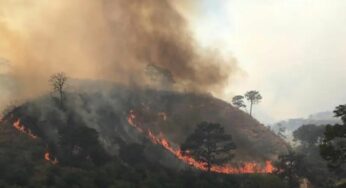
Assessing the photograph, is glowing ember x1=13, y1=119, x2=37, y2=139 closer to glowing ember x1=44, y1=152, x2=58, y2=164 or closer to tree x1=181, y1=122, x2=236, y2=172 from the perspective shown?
glowing ember x1=44, y1=152, x2=58, y2=164

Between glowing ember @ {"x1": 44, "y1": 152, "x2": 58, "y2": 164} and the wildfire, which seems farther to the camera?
the wildfire

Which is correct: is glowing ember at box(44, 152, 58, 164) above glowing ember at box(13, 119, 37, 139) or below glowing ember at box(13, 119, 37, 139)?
below

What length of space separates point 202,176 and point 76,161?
31.0m

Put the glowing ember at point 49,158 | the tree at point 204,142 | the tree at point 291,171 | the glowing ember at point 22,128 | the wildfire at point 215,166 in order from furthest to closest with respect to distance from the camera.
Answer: the wildfire at point 215,166 < the glowing ember at point 22,128 < the tree at point 204,142 < the glowing ember at point 49,158 < the tree at point 291,171

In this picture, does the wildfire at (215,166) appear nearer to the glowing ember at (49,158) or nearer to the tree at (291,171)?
A: the tree at (291,171)

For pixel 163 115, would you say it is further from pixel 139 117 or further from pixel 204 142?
pixel 204 142

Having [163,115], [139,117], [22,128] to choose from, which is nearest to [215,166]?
[139,117]

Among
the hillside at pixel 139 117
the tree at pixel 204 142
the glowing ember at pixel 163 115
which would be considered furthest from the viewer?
the glowing ember at pixel 163 115

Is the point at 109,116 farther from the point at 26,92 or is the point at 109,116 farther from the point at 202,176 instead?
the point at 202,176

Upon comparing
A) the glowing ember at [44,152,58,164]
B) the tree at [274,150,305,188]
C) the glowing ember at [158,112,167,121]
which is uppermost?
the glowing ember at [158,112,167,121]

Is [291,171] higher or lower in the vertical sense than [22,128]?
lower

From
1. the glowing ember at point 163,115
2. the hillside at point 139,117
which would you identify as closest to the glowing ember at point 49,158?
the hillside at point 139,117

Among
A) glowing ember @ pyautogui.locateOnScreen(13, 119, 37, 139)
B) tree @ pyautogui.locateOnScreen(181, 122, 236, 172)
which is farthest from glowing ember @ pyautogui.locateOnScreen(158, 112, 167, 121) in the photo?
glowing ember @ pyautogui.locateOnScreen(13, 119, 37, 139)

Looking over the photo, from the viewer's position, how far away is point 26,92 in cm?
15525
